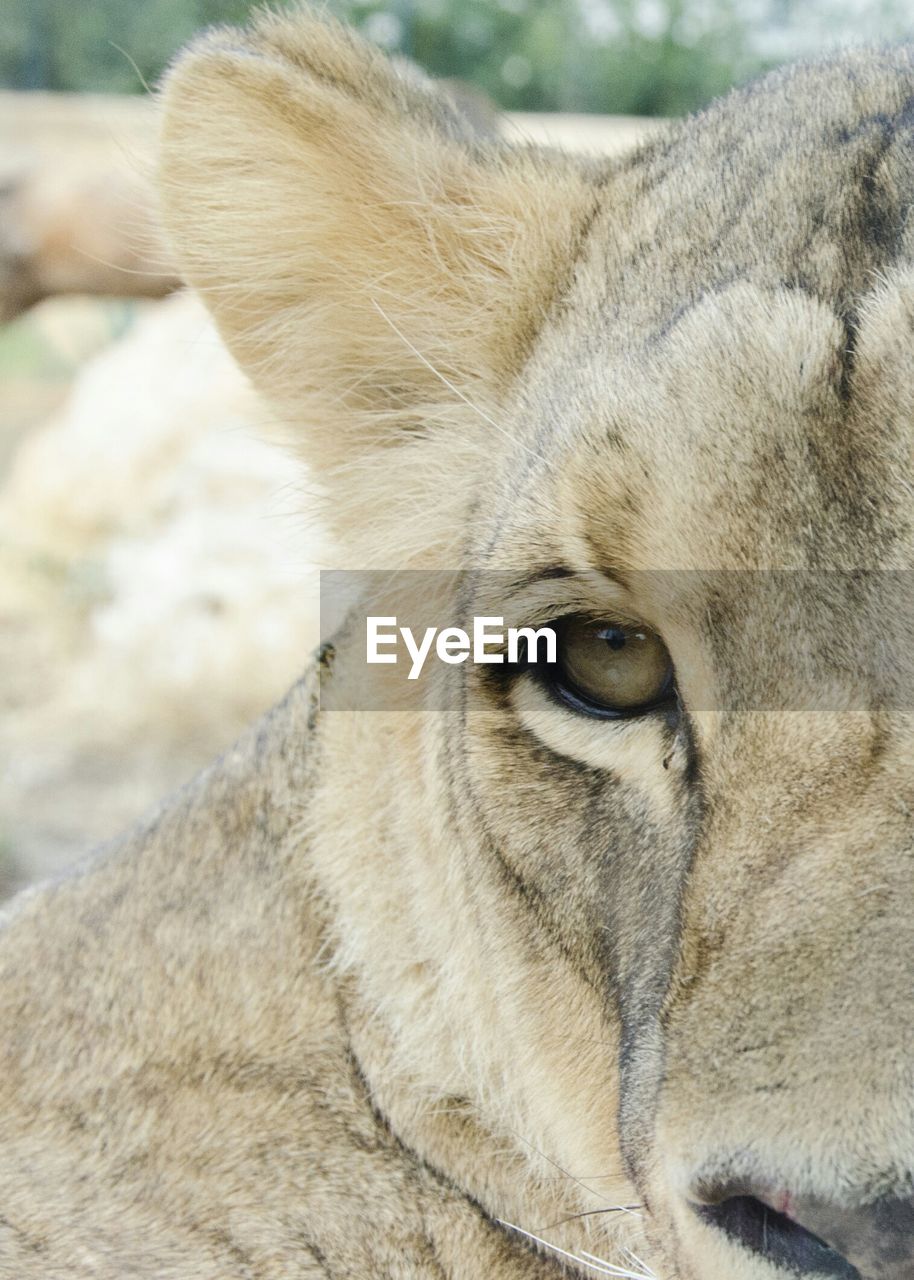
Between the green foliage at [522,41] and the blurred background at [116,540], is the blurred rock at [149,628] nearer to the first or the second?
the blurred background at [116,540]

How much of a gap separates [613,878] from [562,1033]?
364mm

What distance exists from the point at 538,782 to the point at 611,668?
0.23 m

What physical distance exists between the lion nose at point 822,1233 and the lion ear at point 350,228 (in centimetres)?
146

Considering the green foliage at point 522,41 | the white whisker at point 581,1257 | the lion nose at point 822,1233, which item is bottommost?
the white whisker at point 581,1257

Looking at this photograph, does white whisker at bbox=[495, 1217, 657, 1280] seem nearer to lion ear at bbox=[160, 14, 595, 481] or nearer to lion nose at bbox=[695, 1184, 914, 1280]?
lion nose at bbox=[695, 1184, 914, 1280]

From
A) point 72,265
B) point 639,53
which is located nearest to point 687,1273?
point 72,265

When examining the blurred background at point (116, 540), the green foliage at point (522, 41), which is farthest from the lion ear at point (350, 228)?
the green foliage at point (522, 41)

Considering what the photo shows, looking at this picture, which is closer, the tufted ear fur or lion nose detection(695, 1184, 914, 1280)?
lion nose detection(695, 1184, 914, 1280)

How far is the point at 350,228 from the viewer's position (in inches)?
106

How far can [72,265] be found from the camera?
31.3 ft

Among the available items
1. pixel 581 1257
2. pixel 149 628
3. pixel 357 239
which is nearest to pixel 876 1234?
pixel 581 1257

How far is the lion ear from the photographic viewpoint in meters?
2.60

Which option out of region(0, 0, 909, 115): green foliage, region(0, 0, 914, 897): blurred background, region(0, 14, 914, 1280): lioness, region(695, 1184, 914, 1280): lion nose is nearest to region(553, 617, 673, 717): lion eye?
region(0, 14, 914, 1280): lioness

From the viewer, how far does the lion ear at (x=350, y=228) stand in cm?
260
